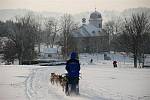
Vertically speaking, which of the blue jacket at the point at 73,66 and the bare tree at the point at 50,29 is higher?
the bare tree at the point at 50,29

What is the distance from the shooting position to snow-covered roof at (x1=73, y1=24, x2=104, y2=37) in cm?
9650

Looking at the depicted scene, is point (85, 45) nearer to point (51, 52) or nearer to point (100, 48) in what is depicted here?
point (100, 48)

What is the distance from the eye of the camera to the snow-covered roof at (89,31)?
96500mm

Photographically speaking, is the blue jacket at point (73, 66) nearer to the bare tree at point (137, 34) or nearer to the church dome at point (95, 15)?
the bare tree at point (137, 34)

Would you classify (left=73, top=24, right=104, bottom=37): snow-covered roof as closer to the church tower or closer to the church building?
→ the church building

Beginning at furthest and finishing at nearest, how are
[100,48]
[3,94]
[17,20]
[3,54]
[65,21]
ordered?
[100,48] < [65,21] < [17,20] < [3,54] < [3,94]

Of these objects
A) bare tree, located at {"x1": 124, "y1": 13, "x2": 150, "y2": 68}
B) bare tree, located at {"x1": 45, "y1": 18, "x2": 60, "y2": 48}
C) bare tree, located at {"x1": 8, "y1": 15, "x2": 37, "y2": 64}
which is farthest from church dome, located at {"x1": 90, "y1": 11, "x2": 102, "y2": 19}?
bare tree, located at {"x1": 124, "y1": 13, "x2": 150, "y2": 68}

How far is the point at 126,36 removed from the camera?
164 ft

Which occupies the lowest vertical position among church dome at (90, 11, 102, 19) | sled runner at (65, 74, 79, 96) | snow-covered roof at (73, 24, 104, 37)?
sled runner at (65, 74, 79, 96)

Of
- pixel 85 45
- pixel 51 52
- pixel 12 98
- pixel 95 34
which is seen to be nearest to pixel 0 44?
pixel 51 52

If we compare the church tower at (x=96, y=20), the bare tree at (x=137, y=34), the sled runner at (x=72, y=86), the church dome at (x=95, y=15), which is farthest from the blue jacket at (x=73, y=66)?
the church tower at (x=96, y=20)

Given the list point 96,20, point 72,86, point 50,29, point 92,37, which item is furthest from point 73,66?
point 96,20

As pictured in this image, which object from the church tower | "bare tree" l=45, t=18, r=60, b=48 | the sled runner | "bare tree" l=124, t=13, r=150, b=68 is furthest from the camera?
the church tower

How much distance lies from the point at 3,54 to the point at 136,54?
2254 centimetres
